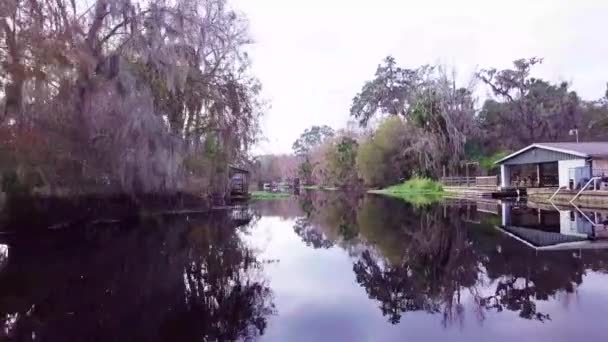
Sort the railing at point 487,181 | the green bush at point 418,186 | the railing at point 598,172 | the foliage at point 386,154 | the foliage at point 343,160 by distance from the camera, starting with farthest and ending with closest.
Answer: the foliage at point 343,160, the foliage at point 386,154, the green bush at point 418,186, the railing at point 487,181, the railing at point 598,172

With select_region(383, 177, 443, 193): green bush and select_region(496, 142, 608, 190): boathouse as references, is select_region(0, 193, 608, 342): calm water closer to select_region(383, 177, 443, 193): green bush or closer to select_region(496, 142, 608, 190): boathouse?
select_region(496, 142, 608, 190): boathouse

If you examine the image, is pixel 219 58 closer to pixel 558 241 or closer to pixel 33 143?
pixel 33 143

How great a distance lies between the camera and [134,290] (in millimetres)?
7262

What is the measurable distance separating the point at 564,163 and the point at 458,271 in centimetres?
2141

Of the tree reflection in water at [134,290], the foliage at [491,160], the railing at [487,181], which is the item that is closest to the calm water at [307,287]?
the tree reflection in water at [134,290]

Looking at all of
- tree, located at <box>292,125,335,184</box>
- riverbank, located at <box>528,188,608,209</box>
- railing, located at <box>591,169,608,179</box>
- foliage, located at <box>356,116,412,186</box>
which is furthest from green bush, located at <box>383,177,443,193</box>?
tree, located at <box>292,125,335,184</box>

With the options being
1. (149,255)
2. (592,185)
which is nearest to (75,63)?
(149,255)

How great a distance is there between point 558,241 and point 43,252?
11.5 metres

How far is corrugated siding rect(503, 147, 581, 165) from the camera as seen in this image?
2648 cm

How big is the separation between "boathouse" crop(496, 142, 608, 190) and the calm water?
1271 cm

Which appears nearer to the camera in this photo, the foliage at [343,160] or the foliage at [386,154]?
the foliage at [386,154]

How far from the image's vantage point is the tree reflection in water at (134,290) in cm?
543

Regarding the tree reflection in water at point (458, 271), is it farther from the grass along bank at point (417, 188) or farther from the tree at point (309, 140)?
the tree at point (309, 140)

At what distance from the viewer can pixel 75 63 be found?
46.5 ft
